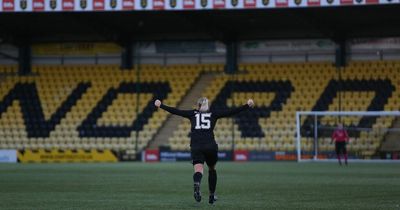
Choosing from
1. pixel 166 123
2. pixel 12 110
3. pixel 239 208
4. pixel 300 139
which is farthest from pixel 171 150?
pixel 239 208

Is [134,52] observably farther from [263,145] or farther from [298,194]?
[298,194]

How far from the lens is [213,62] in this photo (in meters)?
50.2

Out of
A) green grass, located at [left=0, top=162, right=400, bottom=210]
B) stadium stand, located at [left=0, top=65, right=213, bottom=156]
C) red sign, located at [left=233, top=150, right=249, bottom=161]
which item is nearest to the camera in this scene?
green grass, located at [left=0, top=162, right=400, bottom=210]

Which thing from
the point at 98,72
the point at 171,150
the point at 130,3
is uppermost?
the point at 130,3

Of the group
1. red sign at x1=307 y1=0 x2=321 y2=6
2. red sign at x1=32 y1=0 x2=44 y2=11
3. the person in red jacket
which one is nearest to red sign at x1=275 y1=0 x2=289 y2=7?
red sign at x1=307 y1=0 x2=321 y2=6

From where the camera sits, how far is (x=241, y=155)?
1729 inches

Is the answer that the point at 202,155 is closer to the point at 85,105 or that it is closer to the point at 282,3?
the point at 282,3

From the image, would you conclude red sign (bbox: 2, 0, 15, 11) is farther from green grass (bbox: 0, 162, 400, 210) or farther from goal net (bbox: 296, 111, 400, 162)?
green grass (bbox: 0, 162, 400, 210)

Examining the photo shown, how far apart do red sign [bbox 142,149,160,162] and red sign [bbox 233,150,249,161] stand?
3854 mm

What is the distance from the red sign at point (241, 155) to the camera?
43844 mm

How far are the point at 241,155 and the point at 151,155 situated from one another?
14.9 ft

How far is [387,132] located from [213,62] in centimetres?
1262

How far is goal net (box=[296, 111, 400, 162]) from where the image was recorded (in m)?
40.6

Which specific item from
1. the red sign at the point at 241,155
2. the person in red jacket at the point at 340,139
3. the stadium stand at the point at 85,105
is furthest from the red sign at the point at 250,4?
the stadium stand at the point at 85,105
